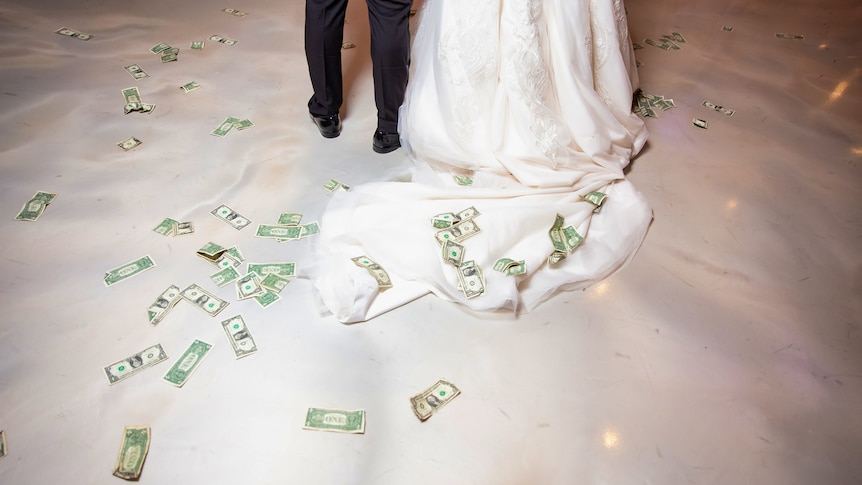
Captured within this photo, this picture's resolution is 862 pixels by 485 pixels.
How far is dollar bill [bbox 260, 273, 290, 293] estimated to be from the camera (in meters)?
1.36

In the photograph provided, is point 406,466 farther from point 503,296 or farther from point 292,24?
point 292,24

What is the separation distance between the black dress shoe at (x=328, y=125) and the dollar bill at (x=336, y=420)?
1196 mm

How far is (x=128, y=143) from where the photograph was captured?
5.98ft

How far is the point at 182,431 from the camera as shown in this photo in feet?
3.48

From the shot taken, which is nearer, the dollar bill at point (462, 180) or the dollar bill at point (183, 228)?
the dollar bill at point (183, 228)

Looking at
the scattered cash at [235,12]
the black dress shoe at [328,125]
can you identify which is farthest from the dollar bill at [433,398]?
the scattered cash at [235,12]

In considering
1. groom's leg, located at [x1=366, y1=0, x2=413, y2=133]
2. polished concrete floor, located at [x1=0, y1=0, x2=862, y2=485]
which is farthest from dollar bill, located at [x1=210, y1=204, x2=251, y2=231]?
groom's leg, located at [x1=366, y1=0, x2=413, y2=133]

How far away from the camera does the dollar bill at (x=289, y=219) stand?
61.2 inches

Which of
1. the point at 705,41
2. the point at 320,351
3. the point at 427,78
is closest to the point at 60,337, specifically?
the point at 320,351

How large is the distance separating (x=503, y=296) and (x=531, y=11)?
2.79ft

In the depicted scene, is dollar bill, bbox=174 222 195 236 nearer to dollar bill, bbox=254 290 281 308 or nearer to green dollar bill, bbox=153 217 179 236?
green dollar bill, bbox=153 217 179 236

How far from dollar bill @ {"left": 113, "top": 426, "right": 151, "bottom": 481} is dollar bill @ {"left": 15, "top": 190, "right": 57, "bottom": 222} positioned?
923mm

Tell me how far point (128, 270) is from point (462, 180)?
109 cm

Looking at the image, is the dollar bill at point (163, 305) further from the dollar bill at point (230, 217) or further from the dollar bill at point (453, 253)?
the dollar bill at point (453, 253)
